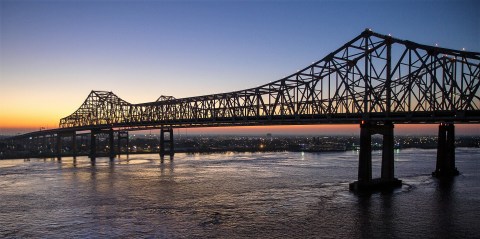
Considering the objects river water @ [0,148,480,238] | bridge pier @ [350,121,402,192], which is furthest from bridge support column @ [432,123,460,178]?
bridge pier @ [350,121,402,192]

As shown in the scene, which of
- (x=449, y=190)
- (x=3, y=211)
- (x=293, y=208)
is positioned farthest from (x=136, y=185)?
(x=449, y=190)

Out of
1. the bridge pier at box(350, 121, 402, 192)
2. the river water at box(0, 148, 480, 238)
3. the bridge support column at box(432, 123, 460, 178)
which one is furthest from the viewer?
the bridge support column at box(432, 123, 460, 178)

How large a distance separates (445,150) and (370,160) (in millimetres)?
24112

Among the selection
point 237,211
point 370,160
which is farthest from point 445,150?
point 237,211

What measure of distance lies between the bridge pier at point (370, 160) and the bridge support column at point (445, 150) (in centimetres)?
1871

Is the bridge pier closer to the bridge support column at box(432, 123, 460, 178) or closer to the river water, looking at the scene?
the river water

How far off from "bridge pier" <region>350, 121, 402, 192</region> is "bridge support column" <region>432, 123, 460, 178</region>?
61.4ft

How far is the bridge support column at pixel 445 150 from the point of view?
218ft

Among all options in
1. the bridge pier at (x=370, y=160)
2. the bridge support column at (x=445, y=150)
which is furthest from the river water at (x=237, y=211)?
the bridge support column at (x=445, y=150)

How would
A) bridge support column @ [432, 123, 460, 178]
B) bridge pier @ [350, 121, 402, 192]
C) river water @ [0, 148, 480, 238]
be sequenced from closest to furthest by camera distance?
river water @ [0, 148, 480, 238], bridge pier @ [350, 121, 402, 192], bridge support column @ [432, 123, 460, 178]

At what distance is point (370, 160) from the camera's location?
49219 millimetres

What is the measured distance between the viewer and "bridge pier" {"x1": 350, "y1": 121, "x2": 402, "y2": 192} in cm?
4906

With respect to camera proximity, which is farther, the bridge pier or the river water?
the bridge pier

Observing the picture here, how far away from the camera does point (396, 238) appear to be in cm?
2925
